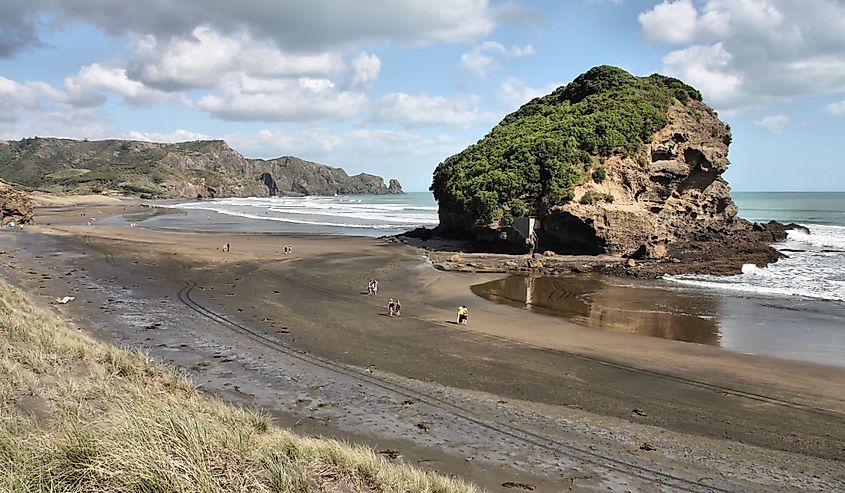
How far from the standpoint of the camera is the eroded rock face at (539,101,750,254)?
112 ft

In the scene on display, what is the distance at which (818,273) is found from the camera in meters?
29.7

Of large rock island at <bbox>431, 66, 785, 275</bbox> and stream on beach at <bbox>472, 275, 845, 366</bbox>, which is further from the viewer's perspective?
large rock island at <bbox>431, 66, 785, 275</bbox>

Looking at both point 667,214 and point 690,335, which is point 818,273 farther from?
point 690,335

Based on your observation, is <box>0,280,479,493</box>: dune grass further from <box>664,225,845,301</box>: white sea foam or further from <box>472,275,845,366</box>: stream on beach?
<box>664,225,845,301</box>: white sea foam

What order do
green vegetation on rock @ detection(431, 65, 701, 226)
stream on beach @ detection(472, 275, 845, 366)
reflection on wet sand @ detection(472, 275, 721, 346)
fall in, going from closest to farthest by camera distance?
stream on beach @ detection(472, 275, 845, 366)
reflection on wet sand @ detection(472, 275, 721, 346)
green vegetation on rock @ detection(431, 65, 701, 226)

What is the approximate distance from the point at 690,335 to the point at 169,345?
16.9 meters

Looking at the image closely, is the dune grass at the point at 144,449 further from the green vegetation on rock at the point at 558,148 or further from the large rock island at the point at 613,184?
the green vegetation on rock at the point at 558,148

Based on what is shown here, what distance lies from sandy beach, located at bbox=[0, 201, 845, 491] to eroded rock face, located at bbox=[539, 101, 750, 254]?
44.8 ft

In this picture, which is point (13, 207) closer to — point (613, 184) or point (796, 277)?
point (613, 184)

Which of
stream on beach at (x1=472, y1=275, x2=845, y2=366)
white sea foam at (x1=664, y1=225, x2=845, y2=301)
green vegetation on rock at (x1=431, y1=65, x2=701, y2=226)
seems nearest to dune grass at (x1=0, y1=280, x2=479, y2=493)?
stream on beach at (x1=472, y1=275, x2=845, y2=366)

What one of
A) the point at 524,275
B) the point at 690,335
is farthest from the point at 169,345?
the point at 524,275

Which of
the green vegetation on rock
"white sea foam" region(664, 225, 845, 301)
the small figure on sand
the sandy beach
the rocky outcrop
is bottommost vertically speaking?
the sandy beach

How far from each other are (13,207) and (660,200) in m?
56.7

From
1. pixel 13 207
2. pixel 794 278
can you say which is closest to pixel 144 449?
pixel 794 278
